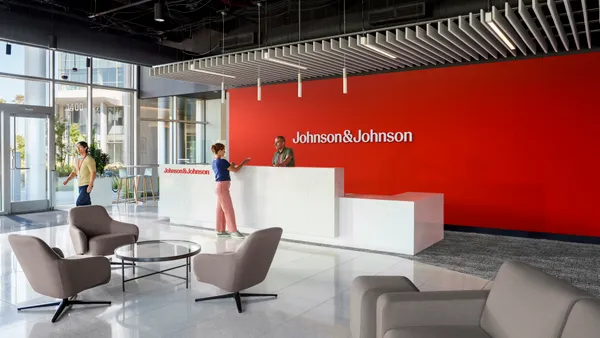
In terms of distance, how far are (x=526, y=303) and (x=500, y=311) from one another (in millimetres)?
235

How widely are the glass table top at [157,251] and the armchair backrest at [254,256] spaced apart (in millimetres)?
754

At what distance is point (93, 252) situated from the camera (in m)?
5.69

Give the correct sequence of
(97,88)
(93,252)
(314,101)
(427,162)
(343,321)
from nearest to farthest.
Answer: (343,321), (93,252), (427,162), (314,101), (97,88)

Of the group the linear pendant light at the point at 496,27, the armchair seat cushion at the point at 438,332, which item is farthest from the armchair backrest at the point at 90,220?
the linear pendant light at the point at 496,27

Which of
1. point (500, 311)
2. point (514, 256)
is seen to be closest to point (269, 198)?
point (514, 256)

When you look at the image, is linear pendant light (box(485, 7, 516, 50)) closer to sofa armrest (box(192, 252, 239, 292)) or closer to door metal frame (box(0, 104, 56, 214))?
sofa armrest (box(192, 252, 239, 292))

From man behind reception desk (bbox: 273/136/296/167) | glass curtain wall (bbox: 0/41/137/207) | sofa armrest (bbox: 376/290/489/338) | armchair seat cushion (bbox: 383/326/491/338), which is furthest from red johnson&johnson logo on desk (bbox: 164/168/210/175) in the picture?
armchair seat cushion (bbox: 383/326/491/338)

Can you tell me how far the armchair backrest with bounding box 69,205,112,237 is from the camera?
5.95 m

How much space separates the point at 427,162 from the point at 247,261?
18.5ft

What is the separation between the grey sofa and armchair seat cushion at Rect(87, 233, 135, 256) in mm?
3681

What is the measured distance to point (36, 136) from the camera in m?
11.6

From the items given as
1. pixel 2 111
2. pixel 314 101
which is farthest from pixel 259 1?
→ pixel 2 111

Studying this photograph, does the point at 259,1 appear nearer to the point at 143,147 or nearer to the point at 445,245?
the point at 445,245

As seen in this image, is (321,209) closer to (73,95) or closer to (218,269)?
(218,269)
